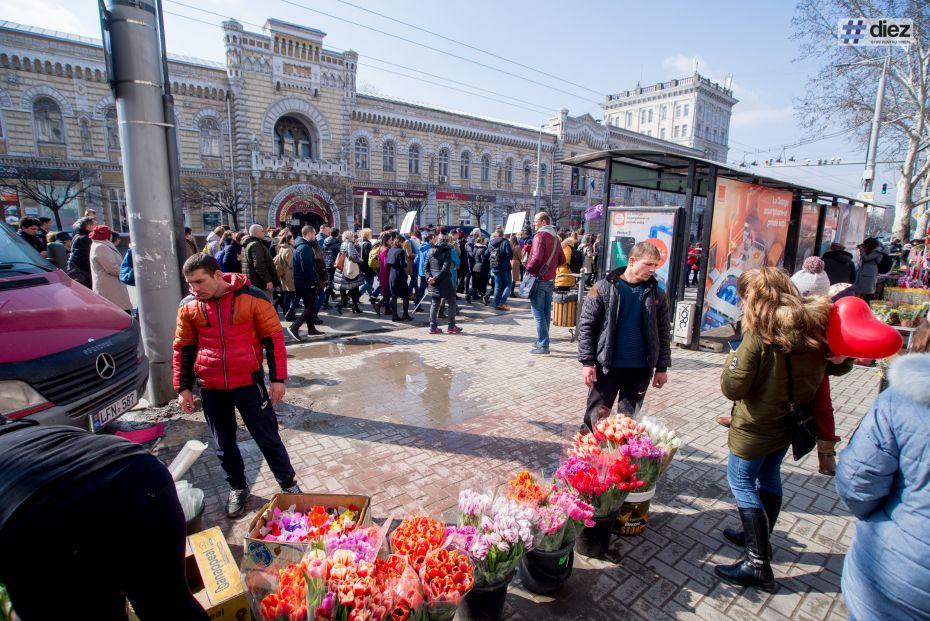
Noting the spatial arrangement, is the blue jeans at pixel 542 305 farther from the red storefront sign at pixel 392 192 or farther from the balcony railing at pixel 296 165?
the red storefront sign at pixel 392 192

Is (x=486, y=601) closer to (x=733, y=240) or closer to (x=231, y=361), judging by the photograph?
(x=231, y=361)

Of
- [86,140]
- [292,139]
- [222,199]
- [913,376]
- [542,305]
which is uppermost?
[292,139]

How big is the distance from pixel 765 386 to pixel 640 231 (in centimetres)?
569

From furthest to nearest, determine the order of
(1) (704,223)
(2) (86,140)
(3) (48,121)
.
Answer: (2) (86,140)
(3) (48,121)
(1) (704,223)

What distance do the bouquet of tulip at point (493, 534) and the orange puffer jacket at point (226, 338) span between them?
196cm

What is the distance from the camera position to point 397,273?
10195 mm

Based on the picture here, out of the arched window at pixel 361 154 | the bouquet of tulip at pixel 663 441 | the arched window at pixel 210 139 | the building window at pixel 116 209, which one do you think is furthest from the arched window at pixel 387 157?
the bouquet of tulip at pixel 663 441

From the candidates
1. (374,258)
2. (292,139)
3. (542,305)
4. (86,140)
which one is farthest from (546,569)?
(292,139)

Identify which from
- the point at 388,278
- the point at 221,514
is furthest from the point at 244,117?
the point at 221,514

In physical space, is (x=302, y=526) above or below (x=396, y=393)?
above

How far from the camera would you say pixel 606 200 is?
27.6ft

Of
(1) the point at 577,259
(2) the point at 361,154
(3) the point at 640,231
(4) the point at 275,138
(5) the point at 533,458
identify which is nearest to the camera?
(5) the point at 533,458

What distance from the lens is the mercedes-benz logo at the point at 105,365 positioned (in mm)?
3710

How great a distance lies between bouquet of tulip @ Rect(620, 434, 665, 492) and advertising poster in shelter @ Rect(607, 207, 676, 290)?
189 inches
